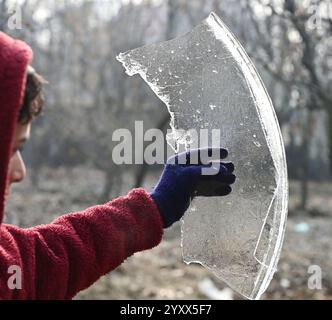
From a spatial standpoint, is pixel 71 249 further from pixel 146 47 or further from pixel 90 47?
pixel 90 47

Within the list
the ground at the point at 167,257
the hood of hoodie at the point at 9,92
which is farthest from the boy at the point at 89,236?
the ground at the point at 167,257

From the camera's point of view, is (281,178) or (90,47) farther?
(90,47)

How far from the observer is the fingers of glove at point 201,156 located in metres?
1.69

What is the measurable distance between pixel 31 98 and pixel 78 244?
1.43 feet

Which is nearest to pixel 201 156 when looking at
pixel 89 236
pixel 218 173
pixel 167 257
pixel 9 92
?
pixel 218 173

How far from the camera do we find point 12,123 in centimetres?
122

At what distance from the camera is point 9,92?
121cm

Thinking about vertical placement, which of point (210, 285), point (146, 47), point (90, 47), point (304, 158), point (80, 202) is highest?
point (90, 47)

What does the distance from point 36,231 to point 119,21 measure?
32.2 ft

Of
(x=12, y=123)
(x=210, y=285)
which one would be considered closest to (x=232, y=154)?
(x=12, y=123)

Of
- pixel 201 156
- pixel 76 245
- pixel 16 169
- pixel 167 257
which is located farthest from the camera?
pixel 167 257

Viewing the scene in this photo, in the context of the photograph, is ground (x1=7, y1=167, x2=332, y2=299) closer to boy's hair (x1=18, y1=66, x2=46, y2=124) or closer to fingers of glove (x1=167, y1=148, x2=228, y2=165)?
fingers of glove (x1=167, y1=148, x2=228, y2=165)

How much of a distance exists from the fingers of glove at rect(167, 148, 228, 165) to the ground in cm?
183

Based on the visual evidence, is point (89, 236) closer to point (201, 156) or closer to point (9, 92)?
point (201, 156)
